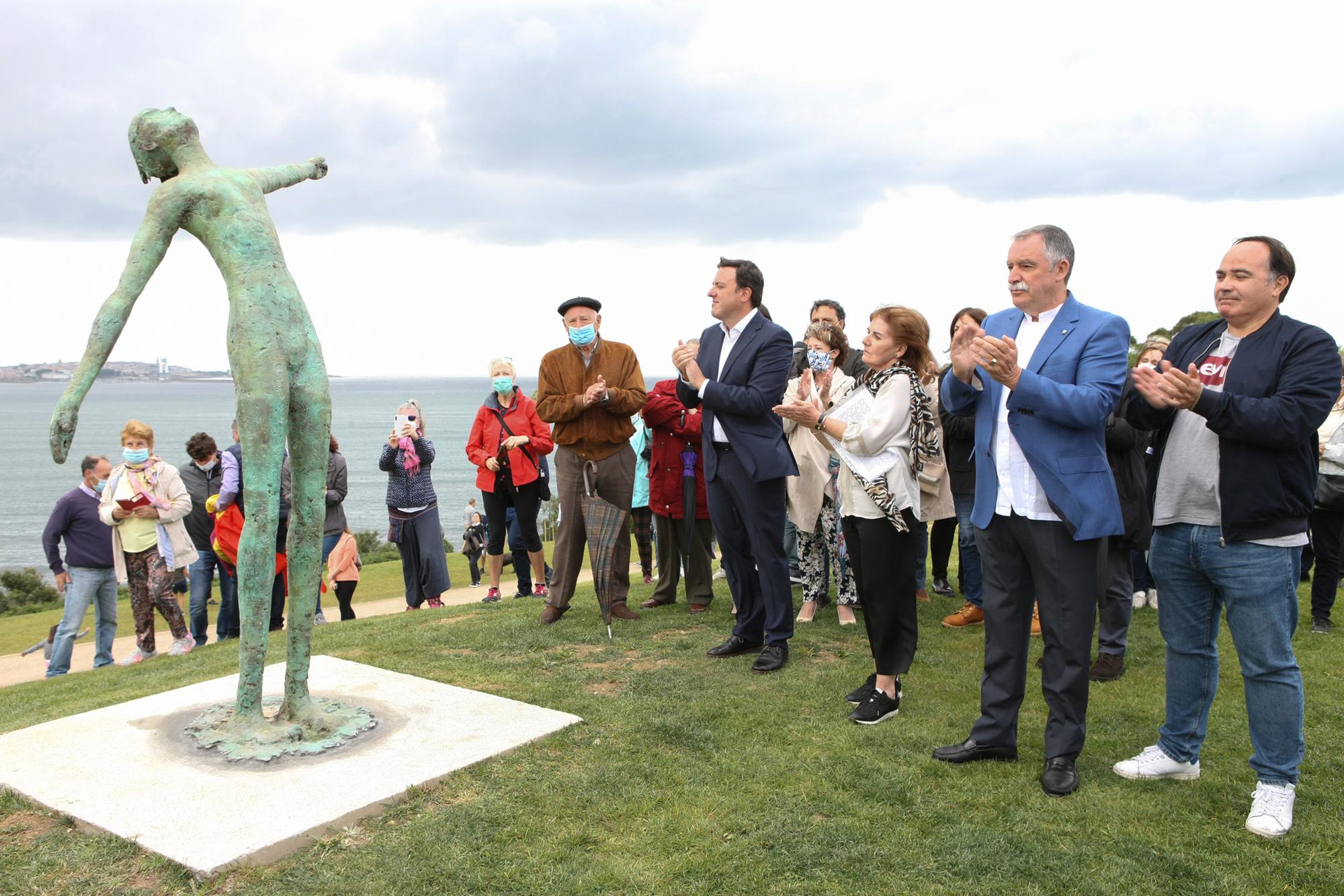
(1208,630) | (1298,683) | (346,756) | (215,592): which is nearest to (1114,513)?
(1208,630)

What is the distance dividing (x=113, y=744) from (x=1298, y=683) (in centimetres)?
505

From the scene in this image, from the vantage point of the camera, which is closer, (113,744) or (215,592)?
(113,744)

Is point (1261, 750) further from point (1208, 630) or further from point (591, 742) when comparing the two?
point (591, 742)

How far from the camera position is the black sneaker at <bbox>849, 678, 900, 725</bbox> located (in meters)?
4.79

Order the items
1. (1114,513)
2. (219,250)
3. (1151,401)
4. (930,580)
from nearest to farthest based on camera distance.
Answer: (1151,401)
(1114,513)
(219,250)
(930,580)

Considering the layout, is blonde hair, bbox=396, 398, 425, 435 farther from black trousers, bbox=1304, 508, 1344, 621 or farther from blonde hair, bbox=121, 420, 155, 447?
black trousers, bbox=1304, 508, 1344, 621

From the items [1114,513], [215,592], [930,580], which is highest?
[1114,513]

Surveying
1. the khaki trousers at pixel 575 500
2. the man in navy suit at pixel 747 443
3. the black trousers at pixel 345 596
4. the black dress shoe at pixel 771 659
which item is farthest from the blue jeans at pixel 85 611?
the black dress shoe at pixel 771 659

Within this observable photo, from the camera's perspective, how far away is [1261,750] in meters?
3.76

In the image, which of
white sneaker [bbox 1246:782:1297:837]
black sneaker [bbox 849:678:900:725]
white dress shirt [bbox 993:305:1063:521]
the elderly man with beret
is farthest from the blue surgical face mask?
white sneaker [bbox 1246:782:1297:837]

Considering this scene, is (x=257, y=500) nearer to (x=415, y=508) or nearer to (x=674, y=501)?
(x=674, y=501)

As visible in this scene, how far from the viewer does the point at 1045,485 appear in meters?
4.01

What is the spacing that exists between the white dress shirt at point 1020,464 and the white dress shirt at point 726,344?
201 centimetres

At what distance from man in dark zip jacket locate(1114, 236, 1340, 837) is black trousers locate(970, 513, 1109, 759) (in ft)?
1.20
